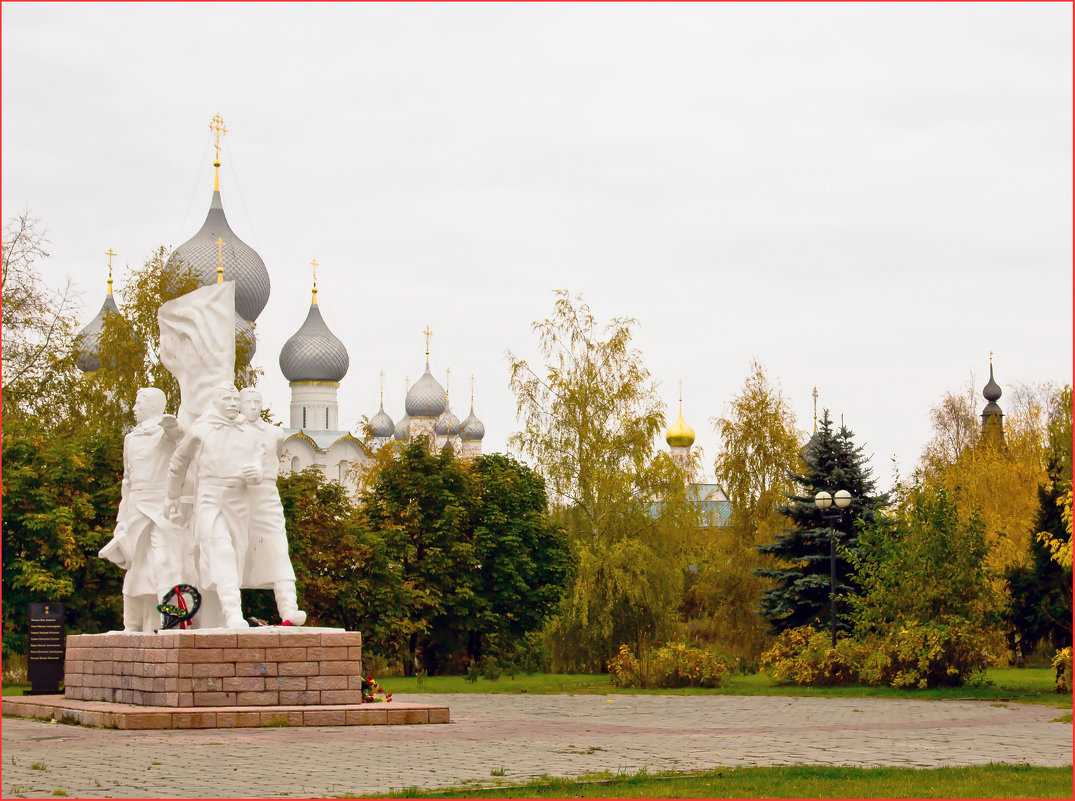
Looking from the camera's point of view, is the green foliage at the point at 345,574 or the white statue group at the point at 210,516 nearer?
the white statue group at the point at 210,516

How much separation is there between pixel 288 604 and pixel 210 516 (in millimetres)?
1459

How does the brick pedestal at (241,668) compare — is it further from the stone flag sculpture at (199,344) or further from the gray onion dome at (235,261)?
the gray onion dome at (235,261)

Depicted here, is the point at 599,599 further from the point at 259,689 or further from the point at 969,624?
the point at 259,689

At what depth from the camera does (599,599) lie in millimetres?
33469

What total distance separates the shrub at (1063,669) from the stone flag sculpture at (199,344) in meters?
13.0

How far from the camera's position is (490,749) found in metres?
12.6

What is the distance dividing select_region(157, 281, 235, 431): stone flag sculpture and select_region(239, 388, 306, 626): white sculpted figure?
2.00 meters

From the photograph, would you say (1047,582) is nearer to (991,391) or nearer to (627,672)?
(627,672)

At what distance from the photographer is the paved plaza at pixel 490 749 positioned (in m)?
10.1

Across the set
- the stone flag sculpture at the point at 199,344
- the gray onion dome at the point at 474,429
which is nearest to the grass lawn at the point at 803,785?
the stone flag sculpture at the point at 199,344

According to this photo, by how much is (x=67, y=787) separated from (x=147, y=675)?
6.68 m

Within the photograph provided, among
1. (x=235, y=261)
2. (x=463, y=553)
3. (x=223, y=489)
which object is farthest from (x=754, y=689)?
(x=235, y=261)

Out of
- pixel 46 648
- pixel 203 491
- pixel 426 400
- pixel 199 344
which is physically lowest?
pixel 46 648

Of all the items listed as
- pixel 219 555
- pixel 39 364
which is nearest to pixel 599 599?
pixel 39 364
